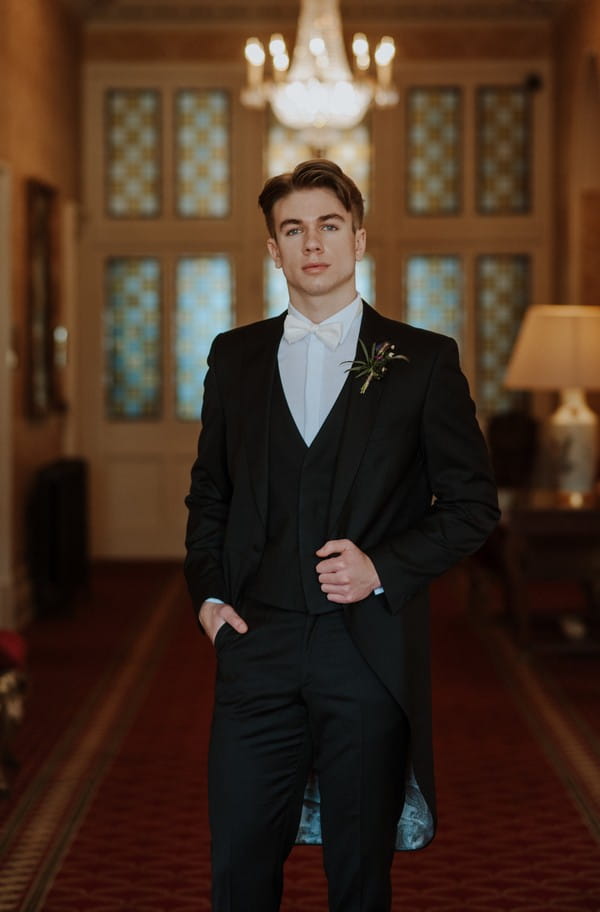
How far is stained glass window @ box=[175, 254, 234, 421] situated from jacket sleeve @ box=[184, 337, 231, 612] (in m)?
8.62

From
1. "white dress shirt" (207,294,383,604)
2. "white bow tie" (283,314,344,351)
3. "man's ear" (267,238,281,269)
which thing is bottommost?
"white dress shirt" (207,294,383,604)

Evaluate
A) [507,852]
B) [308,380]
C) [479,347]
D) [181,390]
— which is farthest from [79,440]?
[308,380]

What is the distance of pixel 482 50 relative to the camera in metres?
11.1

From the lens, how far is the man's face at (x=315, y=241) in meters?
2.52

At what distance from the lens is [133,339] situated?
1136 centimetres

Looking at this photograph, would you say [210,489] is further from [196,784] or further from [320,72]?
[320,72]

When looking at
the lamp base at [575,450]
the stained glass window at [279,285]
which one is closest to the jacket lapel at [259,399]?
the lamp base at [575,450]

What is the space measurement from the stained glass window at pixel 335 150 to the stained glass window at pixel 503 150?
0.88 meters

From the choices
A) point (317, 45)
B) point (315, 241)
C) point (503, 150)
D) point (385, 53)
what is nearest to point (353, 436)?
point (315, 241)

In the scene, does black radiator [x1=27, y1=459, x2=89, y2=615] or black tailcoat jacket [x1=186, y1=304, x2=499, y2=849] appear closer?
black tailcoat jacket [x1=186, y1=304, x2=499, y2=849]

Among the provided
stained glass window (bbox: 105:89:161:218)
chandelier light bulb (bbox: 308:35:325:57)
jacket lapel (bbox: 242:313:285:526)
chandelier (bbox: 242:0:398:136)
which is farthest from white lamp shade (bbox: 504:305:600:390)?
jacket lapel (bbox: 242:313:285:526)

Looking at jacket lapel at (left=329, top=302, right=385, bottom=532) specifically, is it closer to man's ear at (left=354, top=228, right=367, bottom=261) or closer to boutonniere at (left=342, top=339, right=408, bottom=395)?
boutonniere at (left=342, top=339, right=408, bottom=395)

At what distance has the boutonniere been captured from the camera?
2.53 metres

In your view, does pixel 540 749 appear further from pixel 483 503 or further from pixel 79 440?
pixel 79 440
